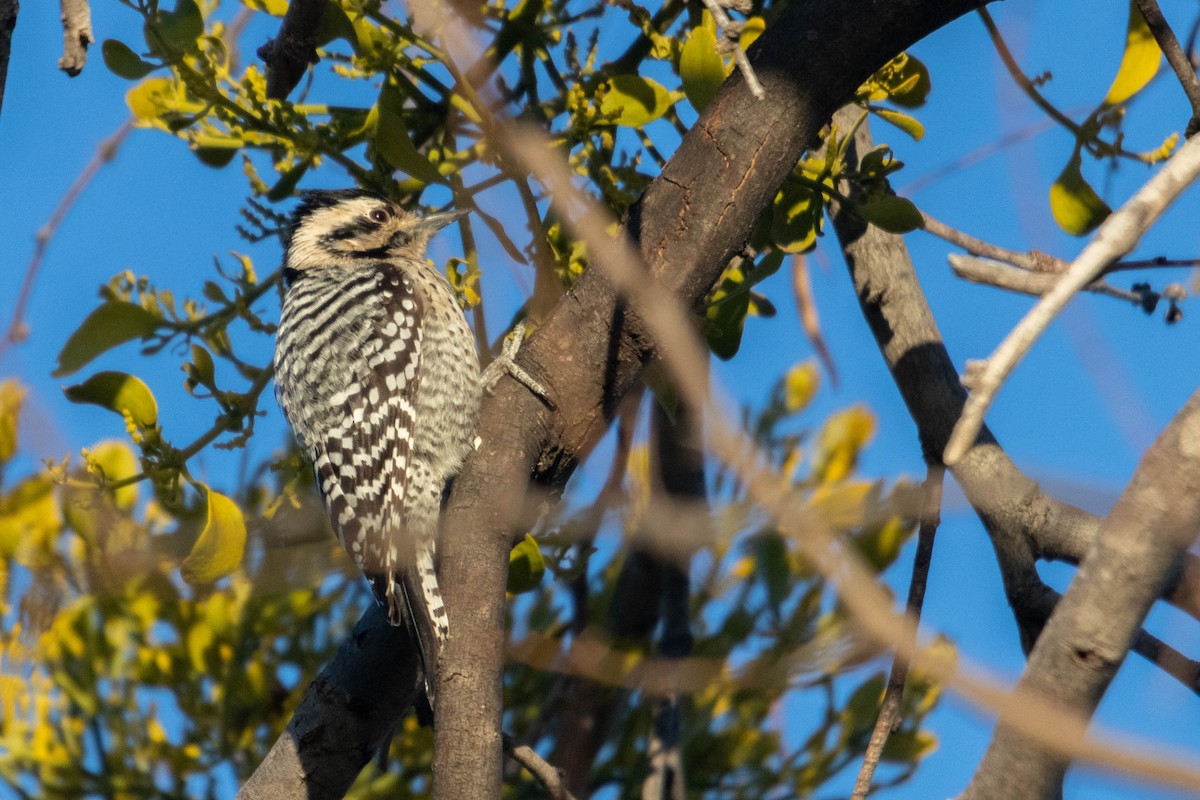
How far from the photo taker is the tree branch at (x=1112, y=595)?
1009 mm

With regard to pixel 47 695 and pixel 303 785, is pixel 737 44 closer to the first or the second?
pixel 303 785

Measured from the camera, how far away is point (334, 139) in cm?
253

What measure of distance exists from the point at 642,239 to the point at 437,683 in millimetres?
808

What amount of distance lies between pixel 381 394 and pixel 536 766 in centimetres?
134

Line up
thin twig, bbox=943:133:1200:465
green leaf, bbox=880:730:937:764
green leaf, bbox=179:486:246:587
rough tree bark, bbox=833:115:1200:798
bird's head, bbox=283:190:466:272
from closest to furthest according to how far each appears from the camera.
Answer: thin twig, bbox=943:133:1200:465, green leaf, bbox=179:486:246:587, rough tree bark, bbox=833:115:1200:798, green leaf, bbox=880:730:937:764, bird's head, bbox=283:190:466:272

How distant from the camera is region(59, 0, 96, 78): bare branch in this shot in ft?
6.71

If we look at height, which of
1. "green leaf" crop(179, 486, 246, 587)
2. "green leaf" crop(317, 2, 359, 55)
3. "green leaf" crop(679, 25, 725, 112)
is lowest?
"green leaf" crop(179, 486, 246, 587)

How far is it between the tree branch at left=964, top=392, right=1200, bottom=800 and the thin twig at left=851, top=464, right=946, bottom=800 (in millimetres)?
669

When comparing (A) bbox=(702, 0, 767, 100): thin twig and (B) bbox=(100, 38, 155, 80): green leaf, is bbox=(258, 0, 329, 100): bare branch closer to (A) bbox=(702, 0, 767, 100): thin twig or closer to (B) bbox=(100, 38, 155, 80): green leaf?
(B) bbox=(100, 38, 155, 80): green leaf

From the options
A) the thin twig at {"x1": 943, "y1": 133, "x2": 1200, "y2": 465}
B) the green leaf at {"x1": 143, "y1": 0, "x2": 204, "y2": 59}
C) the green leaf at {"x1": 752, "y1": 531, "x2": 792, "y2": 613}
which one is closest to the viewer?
the thin twig at {"x1": 943, "y1": 133, "x2": 1200, "y2": 465}

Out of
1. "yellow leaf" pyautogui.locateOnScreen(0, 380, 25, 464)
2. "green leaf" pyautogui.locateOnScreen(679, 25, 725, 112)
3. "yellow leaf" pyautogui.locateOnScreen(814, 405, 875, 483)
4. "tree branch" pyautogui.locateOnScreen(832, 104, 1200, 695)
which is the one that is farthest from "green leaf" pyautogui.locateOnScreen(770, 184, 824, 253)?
"yellow leaf" pyautogui.locateOnScreen(0, 380, 25, 464)

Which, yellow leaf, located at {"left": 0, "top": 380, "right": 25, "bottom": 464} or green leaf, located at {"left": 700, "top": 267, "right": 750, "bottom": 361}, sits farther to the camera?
yellow leaf, located at {"left": 0, "top": 380, "right": 25, "bottom": 464}

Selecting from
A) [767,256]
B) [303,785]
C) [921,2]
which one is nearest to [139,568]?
[303,785]

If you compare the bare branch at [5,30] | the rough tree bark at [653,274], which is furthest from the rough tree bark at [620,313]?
the bare branch at [5,30]
